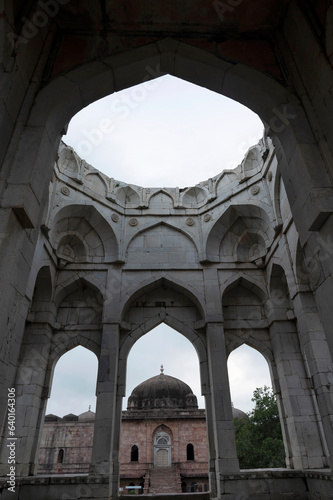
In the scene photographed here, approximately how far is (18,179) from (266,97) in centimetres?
343

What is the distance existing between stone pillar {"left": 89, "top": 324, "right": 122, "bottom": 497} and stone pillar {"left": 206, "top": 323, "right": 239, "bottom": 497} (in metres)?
2.64

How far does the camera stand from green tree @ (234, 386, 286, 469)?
19922mm

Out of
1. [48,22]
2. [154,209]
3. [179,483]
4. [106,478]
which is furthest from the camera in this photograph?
[179,483]

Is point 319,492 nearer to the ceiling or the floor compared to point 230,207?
nearer to the floor

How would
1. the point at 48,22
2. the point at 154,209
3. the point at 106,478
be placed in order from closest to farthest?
1. the point at 48,22
2. the point at 106,478
3. the point at 154,209

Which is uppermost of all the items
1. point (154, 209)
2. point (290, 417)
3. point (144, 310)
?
point (154, 209)

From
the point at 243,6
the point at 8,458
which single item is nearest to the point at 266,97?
the point at 243,6

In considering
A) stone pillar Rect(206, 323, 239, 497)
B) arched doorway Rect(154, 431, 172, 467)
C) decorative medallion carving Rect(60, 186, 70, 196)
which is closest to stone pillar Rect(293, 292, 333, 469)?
stone pillar Rect(206, 323, 239, 497)

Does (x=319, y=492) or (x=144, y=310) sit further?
(x=144, y=310)

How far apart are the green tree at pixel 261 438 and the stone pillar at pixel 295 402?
1235 cm

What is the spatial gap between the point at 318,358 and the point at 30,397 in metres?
7.61

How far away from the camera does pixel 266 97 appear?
4.70 m

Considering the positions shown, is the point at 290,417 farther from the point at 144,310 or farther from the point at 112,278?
the point at 112,278

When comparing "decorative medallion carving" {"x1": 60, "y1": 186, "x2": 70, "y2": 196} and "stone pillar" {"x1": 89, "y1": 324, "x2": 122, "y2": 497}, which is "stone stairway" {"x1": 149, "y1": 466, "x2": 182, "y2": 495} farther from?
"decorative medallion carving" {"x1": 60, "y1": 186, "x2": 70, "y2": 196}
